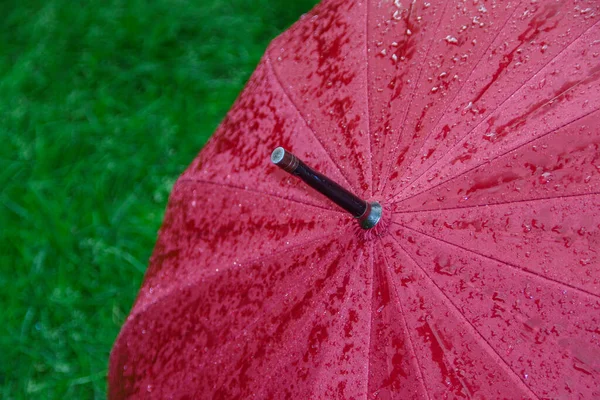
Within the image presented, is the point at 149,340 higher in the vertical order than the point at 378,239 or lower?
lower

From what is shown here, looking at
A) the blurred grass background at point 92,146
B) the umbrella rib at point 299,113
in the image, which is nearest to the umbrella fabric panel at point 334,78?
the umbrella rib at point 299,113

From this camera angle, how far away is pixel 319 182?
1510mm

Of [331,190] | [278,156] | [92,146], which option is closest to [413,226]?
[331,190]

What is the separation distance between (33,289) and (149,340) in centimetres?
164

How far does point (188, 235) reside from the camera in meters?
2.20

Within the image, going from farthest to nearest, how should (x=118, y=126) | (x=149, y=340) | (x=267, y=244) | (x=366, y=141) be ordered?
(x=118, y=126) < (x=149, y=340) < (x=267, y=244) < (x=366, y=141)

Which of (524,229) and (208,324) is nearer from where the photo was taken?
(524,229)

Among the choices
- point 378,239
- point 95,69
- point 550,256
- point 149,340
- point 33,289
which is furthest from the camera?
point 95,69

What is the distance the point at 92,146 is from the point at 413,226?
8.99 feet

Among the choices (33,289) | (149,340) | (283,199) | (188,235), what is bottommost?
(33,289)

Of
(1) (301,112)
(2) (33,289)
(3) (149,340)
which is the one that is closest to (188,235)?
(3) (149,340)

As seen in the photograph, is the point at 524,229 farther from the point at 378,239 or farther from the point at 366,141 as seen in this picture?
the point at 366,141

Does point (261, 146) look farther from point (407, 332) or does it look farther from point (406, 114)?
point (407, 332)

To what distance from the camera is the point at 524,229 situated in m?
1.49
